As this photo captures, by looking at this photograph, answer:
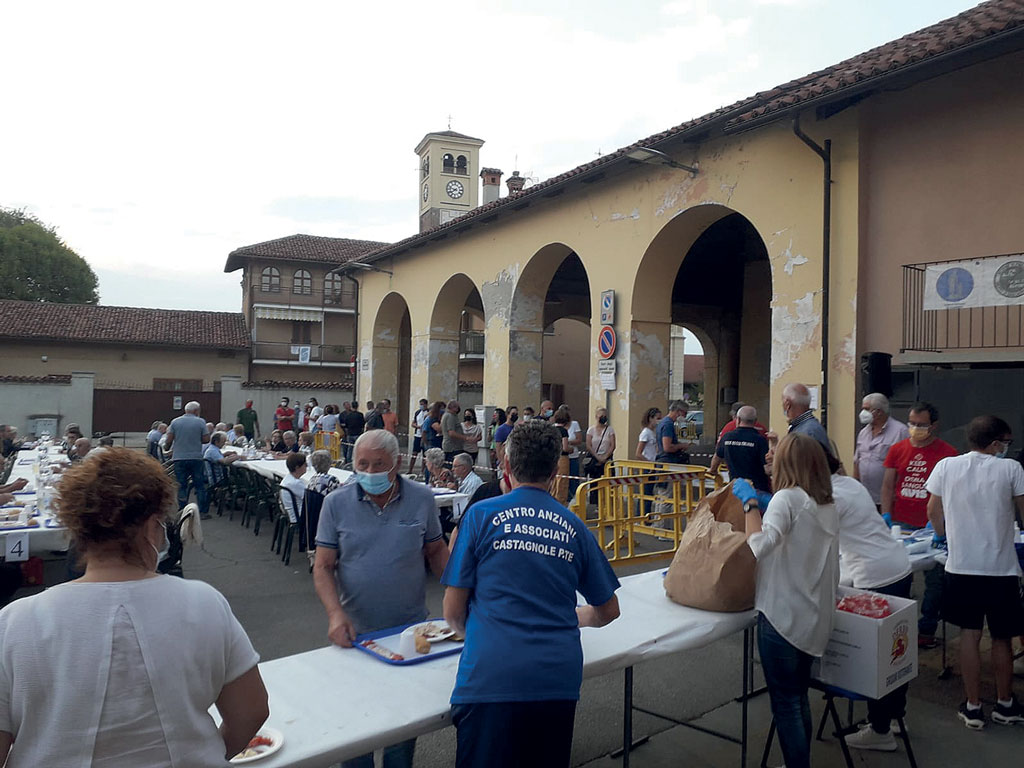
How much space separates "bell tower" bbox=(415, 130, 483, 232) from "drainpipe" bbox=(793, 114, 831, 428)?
104 ft

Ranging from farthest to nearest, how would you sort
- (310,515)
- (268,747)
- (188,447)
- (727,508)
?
(188,447) → (310,515) → (727,508) → (268,747)

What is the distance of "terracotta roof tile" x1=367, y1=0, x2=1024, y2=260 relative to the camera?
23.5 ft

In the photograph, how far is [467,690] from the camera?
2246 mm

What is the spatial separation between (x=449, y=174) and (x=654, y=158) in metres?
31.2

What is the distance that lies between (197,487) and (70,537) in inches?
390

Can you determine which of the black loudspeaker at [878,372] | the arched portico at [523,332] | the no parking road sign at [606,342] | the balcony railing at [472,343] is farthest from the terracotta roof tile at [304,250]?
the black loudspeaker at [878,372]

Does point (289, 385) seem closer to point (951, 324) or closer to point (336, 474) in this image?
point (336, 474)

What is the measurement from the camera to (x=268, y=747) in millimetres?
2145

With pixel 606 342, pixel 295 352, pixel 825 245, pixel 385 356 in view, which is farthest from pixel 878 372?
pixel 295 352

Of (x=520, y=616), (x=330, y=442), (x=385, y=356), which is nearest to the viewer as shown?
(x=520, y=616)

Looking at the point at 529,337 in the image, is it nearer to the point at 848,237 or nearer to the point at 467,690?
the point at 848,237

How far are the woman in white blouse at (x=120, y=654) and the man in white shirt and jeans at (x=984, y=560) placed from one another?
3.97 m

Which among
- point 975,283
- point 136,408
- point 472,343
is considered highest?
point 472,343

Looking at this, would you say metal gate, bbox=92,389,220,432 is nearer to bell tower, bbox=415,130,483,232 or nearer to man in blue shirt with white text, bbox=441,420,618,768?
bell tower, bbox=415,130,483,232
